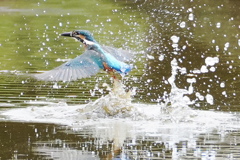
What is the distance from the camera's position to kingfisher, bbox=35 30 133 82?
9.33 meters

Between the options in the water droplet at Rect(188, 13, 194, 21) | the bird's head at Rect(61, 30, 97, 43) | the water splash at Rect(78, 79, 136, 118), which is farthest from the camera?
the water droplet at Rect(188, 13, 194, 21)

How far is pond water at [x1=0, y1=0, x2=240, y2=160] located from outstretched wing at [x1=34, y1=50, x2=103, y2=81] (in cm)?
44

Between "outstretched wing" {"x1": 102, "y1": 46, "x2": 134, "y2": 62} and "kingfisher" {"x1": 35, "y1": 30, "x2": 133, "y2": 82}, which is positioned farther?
"outstretched wing" {"x1": 102, "y1": 46, "x2": 134, "y2": 62}

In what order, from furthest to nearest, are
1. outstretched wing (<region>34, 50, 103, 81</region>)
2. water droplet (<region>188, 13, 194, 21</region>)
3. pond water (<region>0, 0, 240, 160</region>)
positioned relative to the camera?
water droplet (<region>188, 13, 194, 21</region>) → outstretched wing (<region>34, 50, 103, 81</region>) → pond water (<region>0, 0, 240, 160</region>)

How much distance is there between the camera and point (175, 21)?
22.9 m

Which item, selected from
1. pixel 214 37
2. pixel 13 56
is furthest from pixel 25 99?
pixel 214 37

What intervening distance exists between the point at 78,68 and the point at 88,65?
0.14 metres

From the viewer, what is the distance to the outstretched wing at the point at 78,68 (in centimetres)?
926

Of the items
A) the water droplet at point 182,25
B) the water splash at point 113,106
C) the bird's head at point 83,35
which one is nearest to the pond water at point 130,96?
the water splash at point 113,106

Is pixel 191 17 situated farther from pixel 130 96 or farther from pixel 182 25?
pixel 130 96

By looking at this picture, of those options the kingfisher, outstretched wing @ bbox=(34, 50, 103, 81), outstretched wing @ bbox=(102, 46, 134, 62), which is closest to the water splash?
the kingfisher

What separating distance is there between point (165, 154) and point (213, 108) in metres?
2.73

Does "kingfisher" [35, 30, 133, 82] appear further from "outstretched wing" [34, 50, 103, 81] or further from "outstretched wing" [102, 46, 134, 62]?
"outstretched wing" [102, 46, 134, 62]

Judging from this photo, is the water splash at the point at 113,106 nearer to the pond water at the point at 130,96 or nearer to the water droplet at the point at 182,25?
the pond water at the point at 130,96
